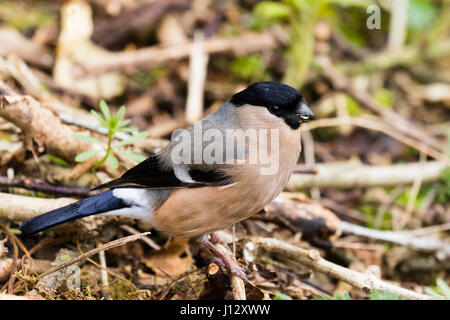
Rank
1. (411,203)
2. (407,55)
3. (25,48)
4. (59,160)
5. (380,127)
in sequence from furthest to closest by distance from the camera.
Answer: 1. (407,55)
2. (25,48)
3. (380,127)
4. (411,203)
5. (59,160)

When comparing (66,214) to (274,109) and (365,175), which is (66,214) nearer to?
(274,109)

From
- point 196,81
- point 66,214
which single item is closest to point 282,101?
point 66,214

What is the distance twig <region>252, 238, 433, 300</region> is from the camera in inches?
109

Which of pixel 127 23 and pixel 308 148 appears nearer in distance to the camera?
pixel 308 148

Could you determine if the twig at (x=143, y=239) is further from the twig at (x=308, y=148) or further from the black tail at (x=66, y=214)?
the twig at (x=308, y=148)

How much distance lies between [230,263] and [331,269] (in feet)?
1.97

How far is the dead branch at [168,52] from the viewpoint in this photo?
16.5 ft

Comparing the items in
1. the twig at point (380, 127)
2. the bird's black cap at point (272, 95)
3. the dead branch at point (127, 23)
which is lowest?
the twig at point (380, 127)

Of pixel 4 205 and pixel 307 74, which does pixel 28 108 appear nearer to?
pixel 4 205

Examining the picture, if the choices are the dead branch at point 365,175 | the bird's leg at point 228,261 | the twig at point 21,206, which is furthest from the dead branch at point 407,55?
the twig at point 21,206

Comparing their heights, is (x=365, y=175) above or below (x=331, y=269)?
above

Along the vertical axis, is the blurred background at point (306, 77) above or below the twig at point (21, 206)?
above

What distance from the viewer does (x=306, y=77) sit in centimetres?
520
